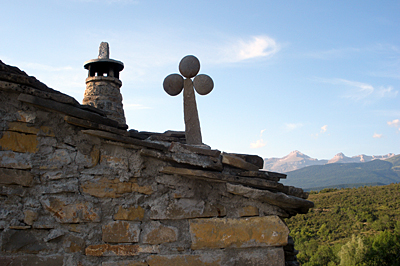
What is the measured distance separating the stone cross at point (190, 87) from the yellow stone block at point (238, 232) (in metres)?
1.15

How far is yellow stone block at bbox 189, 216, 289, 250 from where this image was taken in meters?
2.58

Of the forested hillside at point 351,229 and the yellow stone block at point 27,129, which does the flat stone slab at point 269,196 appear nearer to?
the yellow stone block at point 27,129

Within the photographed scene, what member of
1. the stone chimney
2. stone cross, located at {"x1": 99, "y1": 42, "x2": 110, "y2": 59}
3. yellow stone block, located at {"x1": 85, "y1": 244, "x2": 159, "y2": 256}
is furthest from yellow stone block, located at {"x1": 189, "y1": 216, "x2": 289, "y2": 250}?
stone cross, located at {"x1": 99, "y1": 42, "x2": 110, "y2": 59}

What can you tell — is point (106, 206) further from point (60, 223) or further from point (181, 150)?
point (181, 150)

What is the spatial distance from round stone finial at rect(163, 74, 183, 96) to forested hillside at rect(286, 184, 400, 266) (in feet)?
45.8

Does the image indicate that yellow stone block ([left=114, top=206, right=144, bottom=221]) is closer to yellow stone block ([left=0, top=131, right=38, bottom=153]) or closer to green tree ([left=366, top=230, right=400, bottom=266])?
yellow stone block ([left=0, top=131, right=38, bottom=153])

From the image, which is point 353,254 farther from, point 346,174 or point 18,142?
point 346,174

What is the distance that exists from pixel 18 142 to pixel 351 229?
19968 mm

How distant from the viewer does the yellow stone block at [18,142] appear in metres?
2.50

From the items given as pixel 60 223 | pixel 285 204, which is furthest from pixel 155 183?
pixel 285 204

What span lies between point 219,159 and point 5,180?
1707 mm

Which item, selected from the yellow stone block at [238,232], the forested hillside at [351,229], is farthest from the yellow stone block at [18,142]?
the forested hillside at [351,229]

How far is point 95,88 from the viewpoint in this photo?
7.85m

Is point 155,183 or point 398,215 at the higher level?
point 155,183
